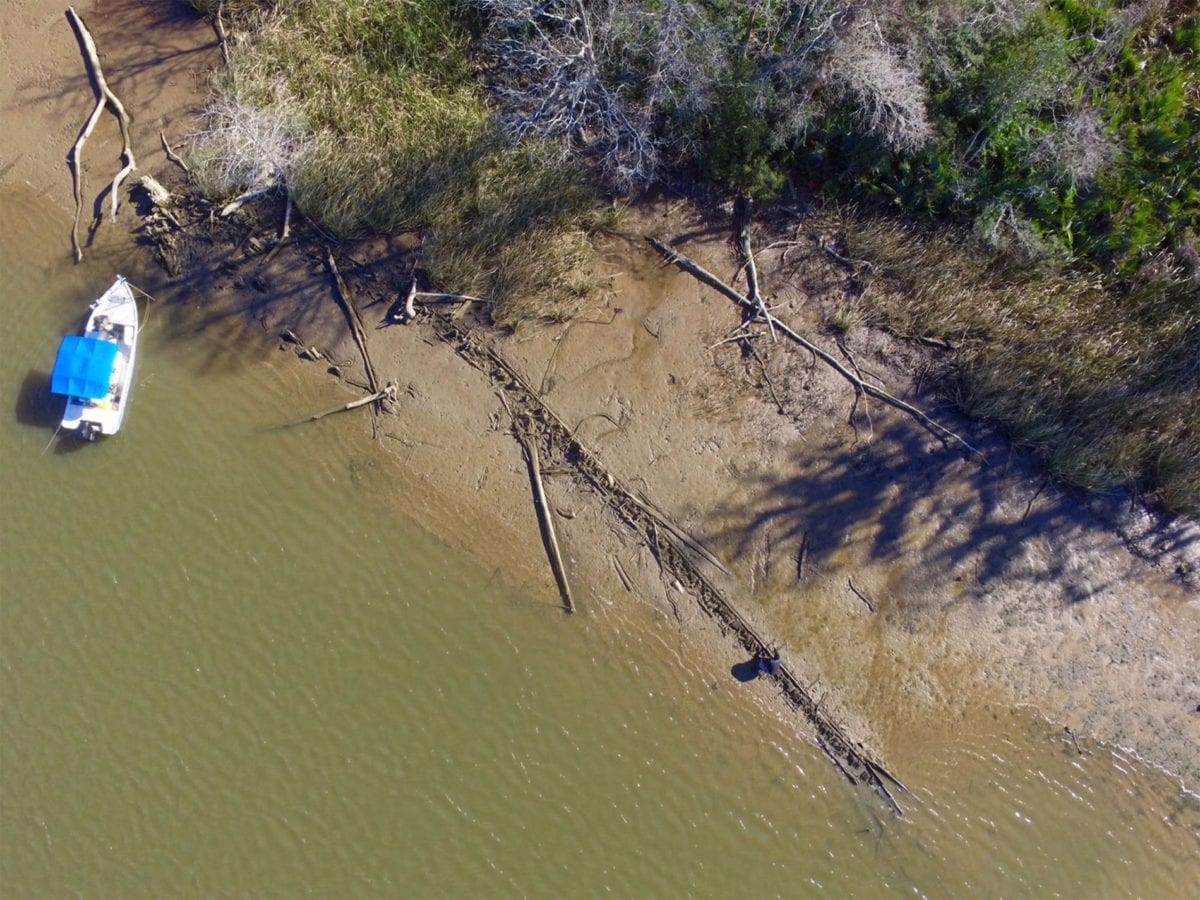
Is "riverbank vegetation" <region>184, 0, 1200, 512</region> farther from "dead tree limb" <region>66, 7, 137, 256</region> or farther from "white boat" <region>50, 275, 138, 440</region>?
"white boat" <region>50, 275, 138, 440</region>

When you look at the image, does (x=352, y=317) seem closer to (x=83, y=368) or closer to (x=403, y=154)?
(x=403, y=154)

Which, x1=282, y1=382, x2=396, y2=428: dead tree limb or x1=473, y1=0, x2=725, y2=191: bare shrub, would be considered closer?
x1=473, y1=0, x2=725, y2=191: bare shrub

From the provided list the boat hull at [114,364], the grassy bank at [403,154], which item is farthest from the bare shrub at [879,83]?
the boat hull at [114,364]

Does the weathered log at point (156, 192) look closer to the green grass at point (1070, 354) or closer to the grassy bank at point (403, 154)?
the grassy bank at point (403, 154)

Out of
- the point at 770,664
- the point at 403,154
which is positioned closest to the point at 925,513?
the point at 770,664

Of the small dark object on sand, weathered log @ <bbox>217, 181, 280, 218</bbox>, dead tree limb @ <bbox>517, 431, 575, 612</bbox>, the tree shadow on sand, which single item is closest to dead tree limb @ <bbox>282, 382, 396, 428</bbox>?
dead tree limb @ <bbox>517, 431, 575, 612</bbox>
